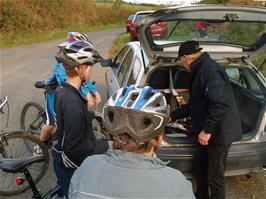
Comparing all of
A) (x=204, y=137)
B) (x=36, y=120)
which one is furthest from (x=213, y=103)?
(x=36, y=120)

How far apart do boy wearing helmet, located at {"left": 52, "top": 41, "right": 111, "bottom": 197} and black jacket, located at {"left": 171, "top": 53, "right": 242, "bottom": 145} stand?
3.53 ft

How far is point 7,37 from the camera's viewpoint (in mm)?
21969

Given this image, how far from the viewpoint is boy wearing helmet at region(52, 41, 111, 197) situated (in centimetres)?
259

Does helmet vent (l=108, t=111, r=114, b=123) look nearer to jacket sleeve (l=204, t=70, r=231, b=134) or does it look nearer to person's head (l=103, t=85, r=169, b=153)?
person's head (l=103, t=85, r=169, b=153)

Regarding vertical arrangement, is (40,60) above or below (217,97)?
below

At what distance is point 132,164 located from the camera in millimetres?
1643

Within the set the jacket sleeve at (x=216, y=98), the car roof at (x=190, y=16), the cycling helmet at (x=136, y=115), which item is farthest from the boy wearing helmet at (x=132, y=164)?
the car roof at (x=190, y=16)

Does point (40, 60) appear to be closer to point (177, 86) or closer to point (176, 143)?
point (177, 86)

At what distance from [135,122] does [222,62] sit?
3.02 m

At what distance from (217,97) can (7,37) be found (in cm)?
2077

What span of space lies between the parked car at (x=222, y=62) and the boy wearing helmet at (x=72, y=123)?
3.43 feet

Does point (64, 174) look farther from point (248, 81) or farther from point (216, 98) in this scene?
point (248, 81)

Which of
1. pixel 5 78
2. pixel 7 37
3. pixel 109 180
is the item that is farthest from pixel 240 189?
pixel 7 37

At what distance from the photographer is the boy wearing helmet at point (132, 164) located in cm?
159
